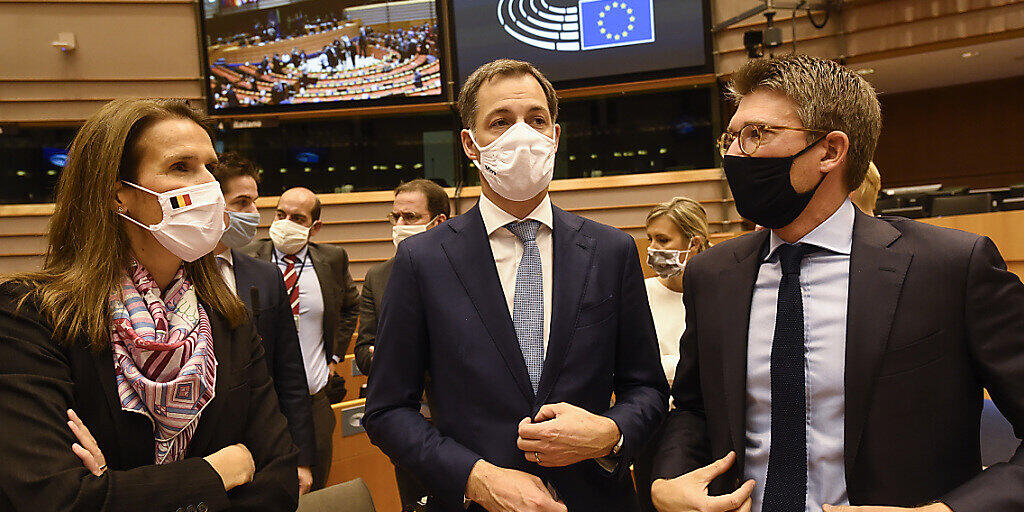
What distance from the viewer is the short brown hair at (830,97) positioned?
1.39 meters

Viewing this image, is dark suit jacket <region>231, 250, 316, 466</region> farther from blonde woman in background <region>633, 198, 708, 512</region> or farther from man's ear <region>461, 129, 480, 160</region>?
blonde woman in background <region>633, 198, 708, 512</region>

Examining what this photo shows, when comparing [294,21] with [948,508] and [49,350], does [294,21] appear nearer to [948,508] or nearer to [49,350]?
[49,350]

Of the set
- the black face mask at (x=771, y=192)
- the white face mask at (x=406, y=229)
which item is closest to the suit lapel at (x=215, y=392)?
the black face mask at (x=771, y=192)

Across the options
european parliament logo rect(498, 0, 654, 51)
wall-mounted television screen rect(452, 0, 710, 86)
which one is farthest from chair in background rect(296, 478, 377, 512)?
european parliament logo rect(498, 0, 654, 51)

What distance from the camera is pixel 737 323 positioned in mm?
1373

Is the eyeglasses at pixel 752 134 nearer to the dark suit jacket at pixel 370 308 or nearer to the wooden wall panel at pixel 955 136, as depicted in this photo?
the dark suit jacket at pixel 370 308

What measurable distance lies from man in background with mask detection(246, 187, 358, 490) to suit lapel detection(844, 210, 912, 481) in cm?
232

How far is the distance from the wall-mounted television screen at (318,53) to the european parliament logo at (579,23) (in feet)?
3.43

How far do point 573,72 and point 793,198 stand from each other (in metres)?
7.48

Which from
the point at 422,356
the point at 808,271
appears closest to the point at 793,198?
the point at 808,271

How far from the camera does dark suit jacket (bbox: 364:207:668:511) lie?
1.46 meters

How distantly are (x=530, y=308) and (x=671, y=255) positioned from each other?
1621 millimetres

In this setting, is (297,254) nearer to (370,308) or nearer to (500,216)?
(370,308)

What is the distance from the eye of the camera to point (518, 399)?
4.82 feet
